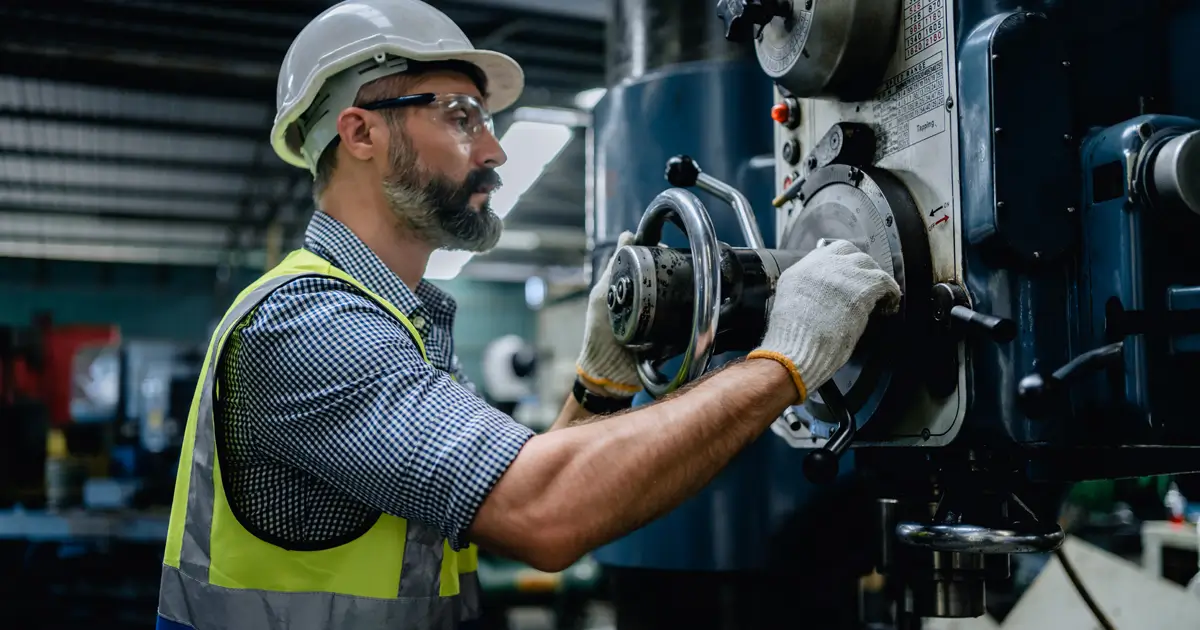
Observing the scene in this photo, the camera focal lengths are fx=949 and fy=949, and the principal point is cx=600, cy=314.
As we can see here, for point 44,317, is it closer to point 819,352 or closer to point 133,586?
point 133,586

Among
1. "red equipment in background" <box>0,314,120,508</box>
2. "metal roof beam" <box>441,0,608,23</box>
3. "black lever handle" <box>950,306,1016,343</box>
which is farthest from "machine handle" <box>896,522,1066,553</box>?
"red equipment in background" <box>0,314,120,508</box>

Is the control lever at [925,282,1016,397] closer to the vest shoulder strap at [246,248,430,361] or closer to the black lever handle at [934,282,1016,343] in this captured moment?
the black lever handle at [934,282,1016,343]

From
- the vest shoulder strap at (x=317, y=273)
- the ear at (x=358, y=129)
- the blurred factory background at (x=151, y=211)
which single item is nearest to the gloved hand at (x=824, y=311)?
the vest shoulder strap at (x=317, y=273)

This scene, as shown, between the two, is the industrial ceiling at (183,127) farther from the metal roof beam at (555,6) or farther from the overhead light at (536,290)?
the overhead light at (536,290)

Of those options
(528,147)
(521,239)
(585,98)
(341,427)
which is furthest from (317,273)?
(521,239)

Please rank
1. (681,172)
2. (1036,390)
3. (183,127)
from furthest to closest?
(183,127) → (681,172) → (1036,390)

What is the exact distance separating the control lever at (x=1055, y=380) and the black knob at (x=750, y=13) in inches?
16.7

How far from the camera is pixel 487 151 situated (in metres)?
1.20

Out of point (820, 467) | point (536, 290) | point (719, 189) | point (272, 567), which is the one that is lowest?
point (272, 567)

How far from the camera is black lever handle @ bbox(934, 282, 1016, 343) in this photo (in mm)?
733

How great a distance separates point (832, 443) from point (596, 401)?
462 millimetres

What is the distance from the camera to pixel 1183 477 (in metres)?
1.01

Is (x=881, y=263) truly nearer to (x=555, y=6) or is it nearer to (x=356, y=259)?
(x=356, y=259)

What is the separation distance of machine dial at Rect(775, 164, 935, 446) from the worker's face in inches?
16.7
